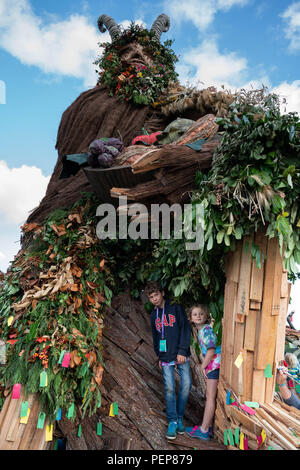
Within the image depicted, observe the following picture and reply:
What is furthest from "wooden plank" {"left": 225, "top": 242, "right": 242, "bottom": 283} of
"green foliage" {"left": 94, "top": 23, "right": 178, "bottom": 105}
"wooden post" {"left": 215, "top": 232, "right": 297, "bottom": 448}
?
"green foliage" {"left": 94, "top": 23, "right": 178, "bottom": 105}

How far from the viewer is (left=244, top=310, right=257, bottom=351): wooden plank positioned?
3.13 meters

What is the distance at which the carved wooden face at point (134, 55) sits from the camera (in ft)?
20.2

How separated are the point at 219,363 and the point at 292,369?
134cm

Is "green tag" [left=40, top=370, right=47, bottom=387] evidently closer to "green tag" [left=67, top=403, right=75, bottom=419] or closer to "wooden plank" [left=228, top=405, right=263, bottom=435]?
"green tag" [left=67, top=403, right=75, bottom=419]

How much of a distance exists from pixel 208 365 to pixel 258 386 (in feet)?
1.84

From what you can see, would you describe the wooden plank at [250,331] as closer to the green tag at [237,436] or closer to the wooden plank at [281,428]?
the wooden plank at [281,428]

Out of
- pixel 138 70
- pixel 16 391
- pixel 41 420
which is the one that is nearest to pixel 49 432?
pixel 41 420

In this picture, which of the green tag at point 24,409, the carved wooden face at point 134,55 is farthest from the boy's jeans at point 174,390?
the carved wooden face at point 134,55

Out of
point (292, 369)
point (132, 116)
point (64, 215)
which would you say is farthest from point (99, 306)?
point (132, 116)

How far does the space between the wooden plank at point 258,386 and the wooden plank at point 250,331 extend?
0.21 metres

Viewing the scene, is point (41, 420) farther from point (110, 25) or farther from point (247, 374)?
point (110, 25)

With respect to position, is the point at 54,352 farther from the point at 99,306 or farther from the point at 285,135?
the point at 285,135

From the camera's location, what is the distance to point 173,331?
11.6ft

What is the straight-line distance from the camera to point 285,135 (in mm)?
2918
